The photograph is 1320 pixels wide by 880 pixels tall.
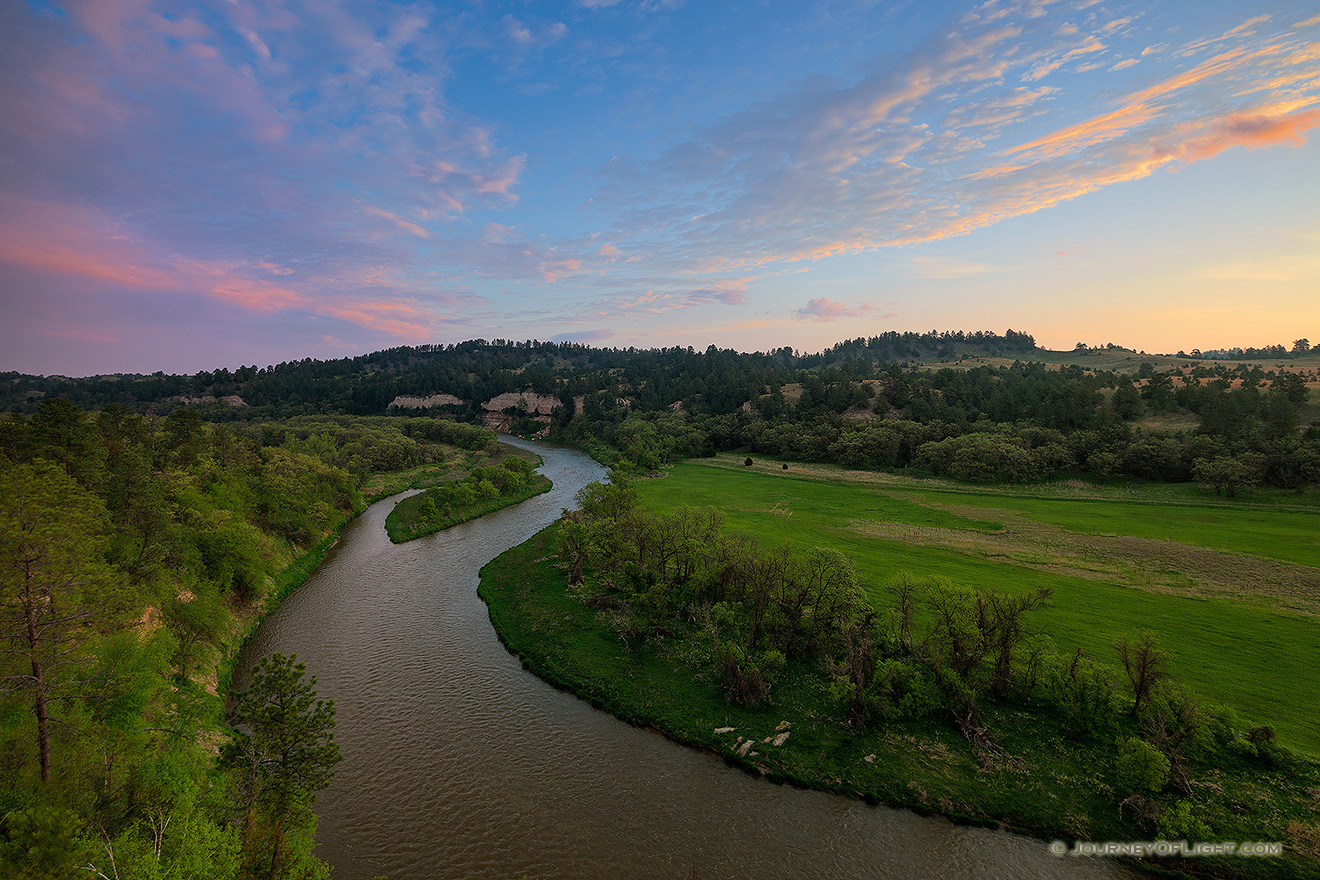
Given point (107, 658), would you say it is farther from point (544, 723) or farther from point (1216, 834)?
point (1216, 834)

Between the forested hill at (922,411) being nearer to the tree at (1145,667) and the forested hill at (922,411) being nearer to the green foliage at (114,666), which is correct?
the green foliage at (114,666)

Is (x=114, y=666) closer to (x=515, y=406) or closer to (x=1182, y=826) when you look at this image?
(x=1182, y=826)

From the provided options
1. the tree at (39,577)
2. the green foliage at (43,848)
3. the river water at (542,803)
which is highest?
the tree at (39,577)

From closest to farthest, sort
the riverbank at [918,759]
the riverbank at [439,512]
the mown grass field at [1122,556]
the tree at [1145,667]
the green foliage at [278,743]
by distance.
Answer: the green foliage at [278,743] → the riverbank at [918,759] → the tree at [1145,667] → the mown grass field at [1122,556] → the riverbank at [439,512]

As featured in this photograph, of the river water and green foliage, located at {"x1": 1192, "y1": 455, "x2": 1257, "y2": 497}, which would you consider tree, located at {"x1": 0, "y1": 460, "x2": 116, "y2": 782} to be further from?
green foliage, located at {"x1": 1192, "y1": 455, "x2": 1257, "y2": 497}

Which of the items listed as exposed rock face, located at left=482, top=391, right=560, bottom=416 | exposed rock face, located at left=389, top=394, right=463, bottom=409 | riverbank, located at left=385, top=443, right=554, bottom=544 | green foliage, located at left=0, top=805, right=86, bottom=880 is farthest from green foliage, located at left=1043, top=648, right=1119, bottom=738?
exposed rock face, located at left=389, top=394, right=463, bottom=409

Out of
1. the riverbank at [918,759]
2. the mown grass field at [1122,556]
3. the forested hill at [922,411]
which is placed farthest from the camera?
the forested hill at [922,411]

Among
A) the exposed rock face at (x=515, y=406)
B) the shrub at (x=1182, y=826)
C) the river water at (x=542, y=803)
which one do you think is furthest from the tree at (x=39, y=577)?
the exposed rock face at (x=515, y=406)
